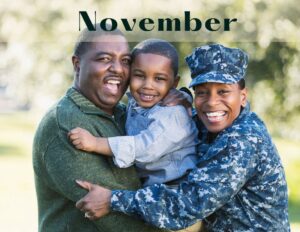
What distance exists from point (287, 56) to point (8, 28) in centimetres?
685

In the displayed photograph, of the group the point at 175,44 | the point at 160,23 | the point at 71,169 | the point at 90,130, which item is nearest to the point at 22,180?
the point at 175,44

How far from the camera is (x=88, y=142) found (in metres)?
3.67

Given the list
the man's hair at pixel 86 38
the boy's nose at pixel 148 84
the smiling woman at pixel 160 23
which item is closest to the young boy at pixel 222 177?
the boy's nose at pixel 148 84

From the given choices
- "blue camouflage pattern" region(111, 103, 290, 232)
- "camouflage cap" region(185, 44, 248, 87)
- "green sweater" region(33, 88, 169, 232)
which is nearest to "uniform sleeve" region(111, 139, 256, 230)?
"blue camouflage pattern" region(111, 103, 290, 232)

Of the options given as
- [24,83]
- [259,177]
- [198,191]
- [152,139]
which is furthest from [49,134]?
[24,83]

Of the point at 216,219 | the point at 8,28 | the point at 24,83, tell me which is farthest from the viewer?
the point at 24,83

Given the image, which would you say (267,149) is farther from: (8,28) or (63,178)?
(8,28)

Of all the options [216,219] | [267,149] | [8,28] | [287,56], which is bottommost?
[216,219]

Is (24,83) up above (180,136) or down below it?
above

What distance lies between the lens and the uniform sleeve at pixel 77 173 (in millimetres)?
3670

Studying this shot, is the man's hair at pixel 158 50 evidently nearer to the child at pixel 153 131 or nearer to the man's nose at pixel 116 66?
the child at pixel 153 131

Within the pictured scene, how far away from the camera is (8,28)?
709 inches

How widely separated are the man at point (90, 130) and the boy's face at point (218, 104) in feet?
1.53

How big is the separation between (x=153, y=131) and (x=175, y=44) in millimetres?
11196
